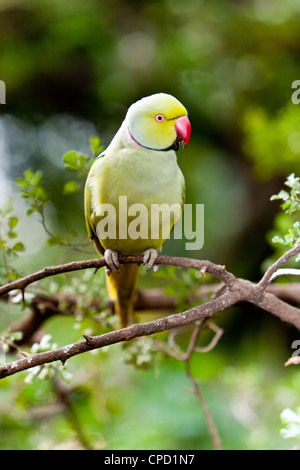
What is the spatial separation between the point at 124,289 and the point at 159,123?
381 millimetres

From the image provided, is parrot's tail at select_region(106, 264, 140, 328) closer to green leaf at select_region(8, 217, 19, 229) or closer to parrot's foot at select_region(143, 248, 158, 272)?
parrot's foot at select_region(143, 248, 158, 272)

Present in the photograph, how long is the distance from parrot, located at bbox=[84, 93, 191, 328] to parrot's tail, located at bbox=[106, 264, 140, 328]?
99mm

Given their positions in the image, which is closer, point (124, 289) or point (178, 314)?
point (178, 314)

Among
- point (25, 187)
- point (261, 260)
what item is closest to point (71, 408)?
point (25, 187)

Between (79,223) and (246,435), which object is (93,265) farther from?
(79,223)

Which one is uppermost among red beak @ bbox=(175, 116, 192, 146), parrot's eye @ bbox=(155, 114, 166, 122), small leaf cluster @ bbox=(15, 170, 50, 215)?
parrot's eye @ bbox=(155, 114, 166, 122)

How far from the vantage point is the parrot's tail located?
92 cm

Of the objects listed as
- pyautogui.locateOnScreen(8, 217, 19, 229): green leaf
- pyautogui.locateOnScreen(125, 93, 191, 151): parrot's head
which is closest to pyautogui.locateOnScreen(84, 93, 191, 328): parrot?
pyautogui.locateOnScreen(125, 93, 191, 151): parrot's head

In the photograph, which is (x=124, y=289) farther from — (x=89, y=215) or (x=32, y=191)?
(x=32, y=191)

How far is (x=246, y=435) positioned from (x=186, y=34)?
1.38m

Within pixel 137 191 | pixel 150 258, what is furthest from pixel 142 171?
pixel 150 258

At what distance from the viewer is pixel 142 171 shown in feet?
2.42

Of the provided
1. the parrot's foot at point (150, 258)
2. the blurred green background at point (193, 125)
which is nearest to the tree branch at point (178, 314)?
the parrot's foot at point (150, 258)

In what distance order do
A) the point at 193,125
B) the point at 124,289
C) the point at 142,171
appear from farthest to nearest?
the point at 193,125 → the point at 124,289 → the point at 142,171
